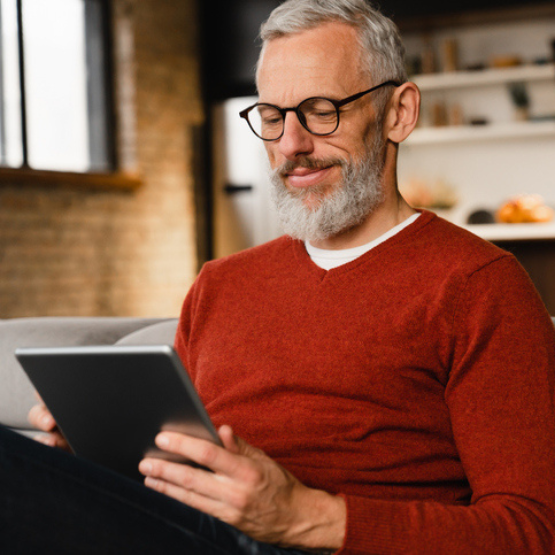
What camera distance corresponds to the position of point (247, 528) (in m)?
0.93

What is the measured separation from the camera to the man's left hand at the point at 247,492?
884 millimetres

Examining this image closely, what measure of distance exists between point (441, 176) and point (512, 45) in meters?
1.06

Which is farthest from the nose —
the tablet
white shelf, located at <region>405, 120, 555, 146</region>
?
white shelf, located at <region>405, 120, 555, 146</region>

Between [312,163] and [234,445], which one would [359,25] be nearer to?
[312,163]

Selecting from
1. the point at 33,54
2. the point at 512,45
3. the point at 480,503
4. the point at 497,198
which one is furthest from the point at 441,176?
the point at 480,503

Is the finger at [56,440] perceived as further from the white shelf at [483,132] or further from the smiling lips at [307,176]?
the white shelf at [483,132]

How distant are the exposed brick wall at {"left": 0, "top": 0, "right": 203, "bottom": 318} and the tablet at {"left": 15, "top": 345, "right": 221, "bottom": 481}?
357cm

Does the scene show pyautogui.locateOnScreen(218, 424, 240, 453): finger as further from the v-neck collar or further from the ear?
the ear

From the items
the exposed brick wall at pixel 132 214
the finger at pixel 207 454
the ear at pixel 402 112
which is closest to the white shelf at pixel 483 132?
the exposed brick wall at pixel 132 214

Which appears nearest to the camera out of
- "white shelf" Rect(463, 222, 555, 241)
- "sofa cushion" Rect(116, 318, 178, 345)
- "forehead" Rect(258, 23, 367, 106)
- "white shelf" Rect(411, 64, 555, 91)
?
"forehead" Rect(258, 23, 367, 106)

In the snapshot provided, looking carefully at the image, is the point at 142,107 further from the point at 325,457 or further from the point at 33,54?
the point at 325,457

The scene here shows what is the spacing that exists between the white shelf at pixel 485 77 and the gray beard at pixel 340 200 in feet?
13.7

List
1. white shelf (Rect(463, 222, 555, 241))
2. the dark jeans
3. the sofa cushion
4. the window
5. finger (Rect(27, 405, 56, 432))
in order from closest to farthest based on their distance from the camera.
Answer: the dark jeans
finger (Rect(27, 405, 56, 432))
the sofa cushion
the window
white shelf (Rect(463, 222, 555, 241))

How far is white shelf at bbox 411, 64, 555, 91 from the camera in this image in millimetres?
5266
